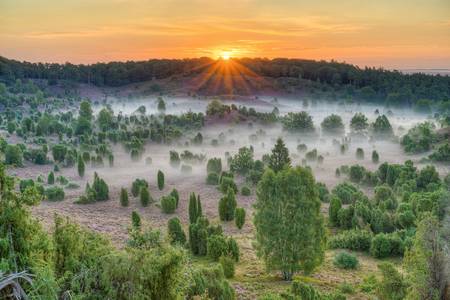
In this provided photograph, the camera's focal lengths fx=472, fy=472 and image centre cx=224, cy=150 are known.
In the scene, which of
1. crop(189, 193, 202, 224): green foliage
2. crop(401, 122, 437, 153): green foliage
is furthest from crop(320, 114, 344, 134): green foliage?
crop(189, 193, 202, 224): green foliage

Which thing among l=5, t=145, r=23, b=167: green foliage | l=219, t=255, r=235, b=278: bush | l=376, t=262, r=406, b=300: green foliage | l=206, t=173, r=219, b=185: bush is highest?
l=5, t=145, r=23, b=167: green foliage

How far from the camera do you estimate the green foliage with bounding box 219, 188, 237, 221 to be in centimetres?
3575

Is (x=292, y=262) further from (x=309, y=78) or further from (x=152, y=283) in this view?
(x=309, y=78)

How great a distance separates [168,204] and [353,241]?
47.4 ft

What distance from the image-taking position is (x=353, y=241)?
3022 cm

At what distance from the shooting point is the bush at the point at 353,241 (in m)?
29.9

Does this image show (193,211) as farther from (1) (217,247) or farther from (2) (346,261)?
(2) (346,261)

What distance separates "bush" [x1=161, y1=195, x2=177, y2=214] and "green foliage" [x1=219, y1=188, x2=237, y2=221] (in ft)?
13.1

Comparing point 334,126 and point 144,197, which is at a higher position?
point 334,126

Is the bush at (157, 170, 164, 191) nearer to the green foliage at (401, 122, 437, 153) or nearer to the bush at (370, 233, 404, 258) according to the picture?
the bush at (370, 233, 404, 258)

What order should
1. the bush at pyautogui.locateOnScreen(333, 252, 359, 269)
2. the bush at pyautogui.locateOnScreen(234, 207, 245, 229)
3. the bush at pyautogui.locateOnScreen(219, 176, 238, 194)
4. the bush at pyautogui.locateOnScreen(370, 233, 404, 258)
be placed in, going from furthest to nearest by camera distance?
the bush at pyautogui.locateOnScreen(219, 176, 238, 194) → the bush at pyautogui.locateOnScreen(234, 207, 245, 229) → the bush at pyautogui.locateOnScreen(370, 233, 404, 258) → the bush at pyautogui.locateOnScreen(333, 252, 359, 269)

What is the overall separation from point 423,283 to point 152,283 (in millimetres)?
9354

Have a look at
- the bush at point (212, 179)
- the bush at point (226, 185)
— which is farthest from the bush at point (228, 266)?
the bush at point (212, 179)

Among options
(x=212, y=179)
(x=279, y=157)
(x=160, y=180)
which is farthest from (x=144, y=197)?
(x=279, y=157)
